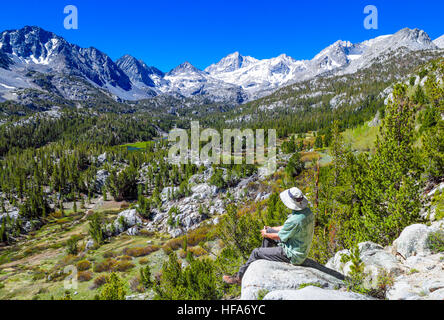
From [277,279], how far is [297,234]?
4.70 ft

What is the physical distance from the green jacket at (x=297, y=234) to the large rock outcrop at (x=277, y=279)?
1.58 feet

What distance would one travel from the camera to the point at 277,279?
258 inches

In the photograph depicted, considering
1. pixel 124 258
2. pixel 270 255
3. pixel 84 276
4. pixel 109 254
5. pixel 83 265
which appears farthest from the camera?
pixel 109 254

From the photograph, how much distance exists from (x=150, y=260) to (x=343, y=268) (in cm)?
2875

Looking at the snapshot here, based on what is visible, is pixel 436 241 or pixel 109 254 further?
pixel 109 254

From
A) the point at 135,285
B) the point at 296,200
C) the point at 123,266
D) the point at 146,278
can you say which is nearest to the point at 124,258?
the point at 123,266

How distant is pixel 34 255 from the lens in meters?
40.9

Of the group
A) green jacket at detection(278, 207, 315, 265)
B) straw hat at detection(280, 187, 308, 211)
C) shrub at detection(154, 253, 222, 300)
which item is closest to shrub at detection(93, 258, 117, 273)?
shrub at detection(154, 253, 222, 300)

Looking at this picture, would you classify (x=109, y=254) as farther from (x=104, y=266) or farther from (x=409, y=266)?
(x=409, y=266)

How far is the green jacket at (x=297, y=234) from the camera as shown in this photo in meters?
6.79

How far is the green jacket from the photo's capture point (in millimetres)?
6789

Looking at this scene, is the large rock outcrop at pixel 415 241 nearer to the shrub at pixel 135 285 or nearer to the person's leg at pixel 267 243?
the person's leg at pixel 267 243

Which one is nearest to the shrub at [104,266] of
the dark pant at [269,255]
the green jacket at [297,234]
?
the dark pant at [269,255]

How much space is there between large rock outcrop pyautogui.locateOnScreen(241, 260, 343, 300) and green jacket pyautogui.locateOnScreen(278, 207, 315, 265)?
0.48 metres
